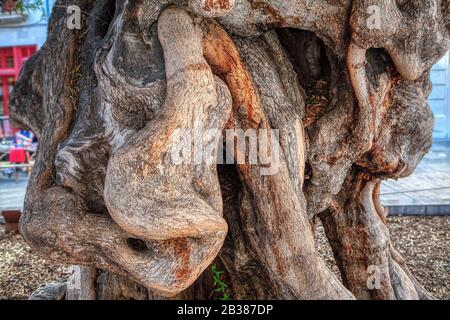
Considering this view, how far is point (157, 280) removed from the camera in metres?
2.19

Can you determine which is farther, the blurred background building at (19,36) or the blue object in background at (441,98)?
the blurred background building at (19,36)

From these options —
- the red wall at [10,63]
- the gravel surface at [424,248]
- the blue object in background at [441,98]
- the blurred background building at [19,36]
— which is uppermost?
the blurred background building at [19,36]

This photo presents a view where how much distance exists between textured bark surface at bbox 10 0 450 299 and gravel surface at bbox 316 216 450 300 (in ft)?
5.66

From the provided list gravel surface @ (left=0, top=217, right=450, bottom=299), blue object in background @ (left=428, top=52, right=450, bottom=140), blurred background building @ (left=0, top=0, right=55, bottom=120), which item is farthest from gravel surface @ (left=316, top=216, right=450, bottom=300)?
blurred background building @ (left=0, top=0, right=55, bottom=120)

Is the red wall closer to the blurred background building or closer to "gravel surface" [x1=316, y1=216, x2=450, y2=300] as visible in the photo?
the blurred background building

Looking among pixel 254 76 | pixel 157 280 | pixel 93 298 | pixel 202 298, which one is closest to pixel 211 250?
pixel 157 280

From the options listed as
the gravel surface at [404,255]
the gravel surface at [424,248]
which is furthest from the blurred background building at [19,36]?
the gravel surface at [424,248]

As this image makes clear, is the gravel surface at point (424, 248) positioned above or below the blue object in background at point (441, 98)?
below

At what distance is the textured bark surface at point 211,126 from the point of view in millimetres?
2096

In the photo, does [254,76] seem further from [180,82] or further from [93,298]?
[93,298]

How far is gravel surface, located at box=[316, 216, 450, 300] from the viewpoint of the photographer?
4382 mm

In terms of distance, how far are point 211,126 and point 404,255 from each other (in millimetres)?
3629

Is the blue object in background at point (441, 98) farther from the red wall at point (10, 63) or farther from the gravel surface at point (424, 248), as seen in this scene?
the red wall at point (10, 63)

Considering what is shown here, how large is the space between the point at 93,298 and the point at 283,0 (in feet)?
6.96
